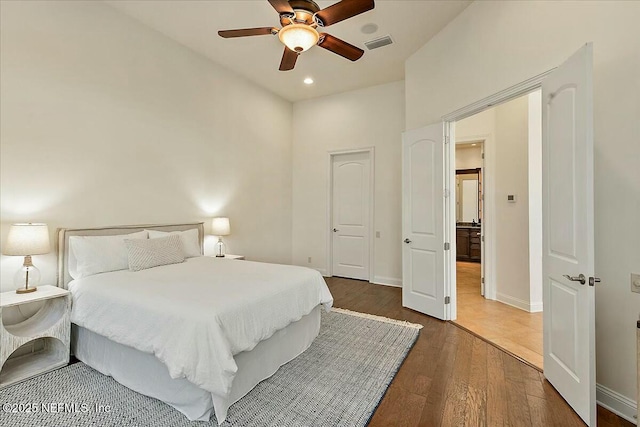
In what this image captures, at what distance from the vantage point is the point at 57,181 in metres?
2.85

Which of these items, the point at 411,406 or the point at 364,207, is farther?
the point at 364,207

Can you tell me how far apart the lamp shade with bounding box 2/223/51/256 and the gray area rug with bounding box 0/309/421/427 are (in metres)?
0.96

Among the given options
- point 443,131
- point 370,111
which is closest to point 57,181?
point 443,131

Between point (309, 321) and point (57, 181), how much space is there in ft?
8.77

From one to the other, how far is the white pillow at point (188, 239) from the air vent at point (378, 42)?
3269 mm

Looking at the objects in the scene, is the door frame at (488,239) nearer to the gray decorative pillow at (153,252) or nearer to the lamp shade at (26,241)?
the gray decorative pillow at (153,252)

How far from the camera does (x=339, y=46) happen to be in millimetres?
2734

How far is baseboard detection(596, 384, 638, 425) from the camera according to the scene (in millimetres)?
1870

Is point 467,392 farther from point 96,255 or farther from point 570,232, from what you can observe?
point 96,255

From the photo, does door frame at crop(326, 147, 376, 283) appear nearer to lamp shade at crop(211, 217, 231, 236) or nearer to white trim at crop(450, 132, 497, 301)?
white trim at crop(450, 132, 497, 301)

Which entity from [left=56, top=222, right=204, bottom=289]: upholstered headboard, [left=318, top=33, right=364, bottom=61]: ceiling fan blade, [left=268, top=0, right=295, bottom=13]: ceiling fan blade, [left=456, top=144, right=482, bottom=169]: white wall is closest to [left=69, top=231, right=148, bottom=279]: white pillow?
[left=56, top=222, right=204, bottom=289]: upholstered headboard

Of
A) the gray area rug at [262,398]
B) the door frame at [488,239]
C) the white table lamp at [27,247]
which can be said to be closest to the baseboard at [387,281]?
the door frame at [488,239]

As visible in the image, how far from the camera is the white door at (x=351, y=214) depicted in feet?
18.2

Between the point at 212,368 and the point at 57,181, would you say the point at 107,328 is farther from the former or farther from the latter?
the point at 57,181
